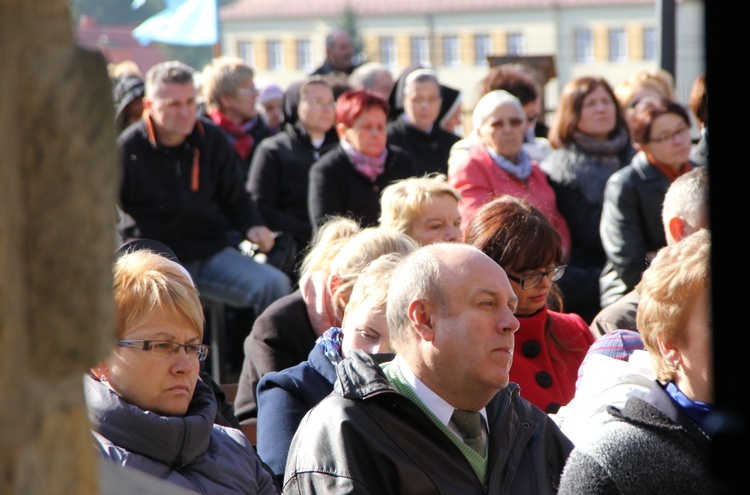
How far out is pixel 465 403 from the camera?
2.91m

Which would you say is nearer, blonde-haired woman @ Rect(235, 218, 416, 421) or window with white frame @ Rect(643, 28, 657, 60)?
blonde-haired woman @ Rect(235, 218, 416, 421)

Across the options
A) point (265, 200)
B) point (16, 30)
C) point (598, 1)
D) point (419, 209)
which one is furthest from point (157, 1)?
point (598, 1)

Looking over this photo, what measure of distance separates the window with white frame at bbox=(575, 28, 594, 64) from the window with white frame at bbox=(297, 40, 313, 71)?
61.1 feet

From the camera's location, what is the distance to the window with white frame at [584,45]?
6925 centimetres

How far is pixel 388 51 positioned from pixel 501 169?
6873cm

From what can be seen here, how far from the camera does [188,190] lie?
6.20 m

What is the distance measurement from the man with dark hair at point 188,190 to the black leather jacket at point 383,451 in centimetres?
337

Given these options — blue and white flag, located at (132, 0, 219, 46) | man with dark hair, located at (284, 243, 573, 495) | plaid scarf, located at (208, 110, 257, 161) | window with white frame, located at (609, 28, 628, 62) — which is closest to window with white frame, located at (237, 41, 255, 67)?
window with white frame, located at (609, 28, 628, 62)

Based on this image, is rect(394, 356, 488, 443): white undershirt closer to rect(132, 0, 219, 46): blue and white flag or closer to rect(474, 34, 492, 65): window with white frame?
rect(132, 0, 219, 46): blue and white flag

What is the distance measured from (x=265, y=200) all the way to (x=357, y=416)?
4.39 meters

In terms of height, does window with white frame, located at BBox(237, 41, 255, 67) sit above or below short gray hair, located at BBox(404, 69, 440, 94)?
above

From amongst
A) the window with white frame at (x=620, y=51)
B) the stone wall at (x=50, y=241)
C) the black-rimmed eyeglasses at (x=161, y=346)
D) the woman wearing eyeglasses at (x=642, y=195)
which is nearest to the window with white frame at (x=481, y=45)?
the window with white frame at (x=620, y=51)

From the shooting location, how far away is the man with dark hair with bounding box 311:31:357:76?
416 inches

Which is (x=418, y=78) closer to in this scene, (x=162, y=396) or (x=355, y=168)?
(x=355, y=168)
